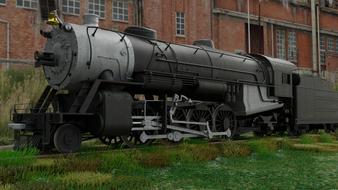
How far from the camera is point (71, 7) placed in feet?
81.2

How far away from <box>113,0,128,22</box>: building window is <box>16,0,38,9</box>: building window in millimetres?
4972

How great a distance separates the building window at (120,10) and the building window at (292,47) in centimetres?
1597

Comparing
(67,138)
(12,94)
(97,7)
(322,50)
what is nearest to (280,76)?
(67,138)

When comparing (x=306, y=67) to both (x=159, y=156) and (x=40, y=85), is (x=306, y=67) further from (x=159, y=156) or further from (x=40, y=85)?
(x=159, y=156)

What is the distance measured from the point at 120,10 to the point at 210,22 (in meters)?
6.78

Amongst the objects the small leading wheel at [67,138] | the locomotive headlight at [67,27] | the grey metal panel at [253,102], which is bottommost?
the small leading wheel at [67,138]

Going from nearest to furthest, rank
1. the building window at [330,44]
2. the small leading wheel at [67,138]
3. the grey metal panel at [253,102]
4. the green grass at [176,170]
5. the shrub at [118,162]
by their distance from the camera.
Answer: the green grass at [176,170] < the shrub at [118,162] < the small leading wheel at [67,138] < the grey metal panel at [253,102] < the building window at [330,44]

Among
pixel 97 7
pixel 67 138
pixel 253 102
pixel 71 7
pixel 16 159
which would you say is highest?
pixel 97 7

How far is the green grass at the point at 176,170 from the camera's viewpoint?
589 cm

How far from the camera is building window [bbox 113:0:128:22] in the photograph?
2684 centimetres

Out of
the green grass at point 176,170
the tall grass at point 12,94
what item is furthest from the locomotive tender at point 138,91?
the tall grass at point 12,94

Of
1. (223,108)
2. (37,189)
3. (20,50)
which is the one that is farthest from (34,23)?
(37,189)

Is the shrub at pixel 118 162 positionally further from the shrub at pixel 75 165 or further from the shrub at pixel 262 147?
the shrub at pixel 262 147

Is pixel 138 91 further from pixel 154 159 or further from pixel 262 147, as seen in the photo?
pixel 262 147
